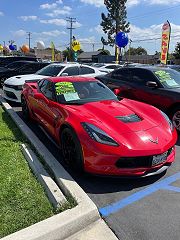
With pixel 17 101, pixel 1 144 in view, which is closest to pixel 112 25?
pixel 17 101

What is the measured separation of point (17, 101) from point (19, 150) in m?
4.57

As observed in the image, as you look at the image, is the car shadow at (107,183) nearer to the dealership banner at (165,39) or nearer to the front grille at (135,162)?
the front grille at (135,162)

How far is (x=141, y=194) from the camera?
13.1ft

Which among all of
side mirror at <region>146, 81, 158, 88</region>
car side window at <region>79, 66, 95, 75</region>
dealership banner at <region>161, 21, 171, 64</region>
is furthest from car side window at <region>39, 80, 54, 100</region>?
dealership banner at <region>161, 21, 171, 64</region>

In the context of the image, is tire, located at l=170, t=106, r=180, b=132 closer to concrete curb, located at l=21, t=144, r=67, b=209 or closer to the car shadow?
the car shadow

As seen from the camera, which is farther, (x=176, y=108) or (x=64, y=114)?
(x=176, y=108)

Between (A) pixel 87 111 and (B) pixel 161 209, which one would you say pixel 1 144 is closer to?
(A) pixel 87 111

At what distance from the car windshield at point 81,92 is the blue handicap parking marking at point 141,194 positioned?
1975 mm

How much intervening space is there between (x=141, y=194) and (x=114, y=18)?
172 feet

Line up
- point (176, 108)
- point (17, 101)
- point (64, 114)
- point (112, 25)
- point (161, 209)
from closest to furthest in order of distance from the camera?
point (161, 209) → point (64, 114) → point (176, 108) → point (17, 101) → point (112, 25)

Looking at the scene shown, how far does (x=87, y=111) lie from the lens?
4918mm

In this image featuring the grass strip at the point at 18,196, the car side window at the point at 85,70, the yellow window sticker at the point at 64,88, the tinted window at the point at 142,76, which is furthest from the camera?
the car side window at the point at 85,70

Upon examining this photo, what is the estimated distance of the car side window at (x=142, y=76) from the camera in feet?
25.8

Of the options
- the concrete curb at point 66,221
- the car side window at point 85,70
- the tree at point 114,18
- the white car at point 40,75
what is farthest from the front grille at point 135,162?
the tree at point 114,18
